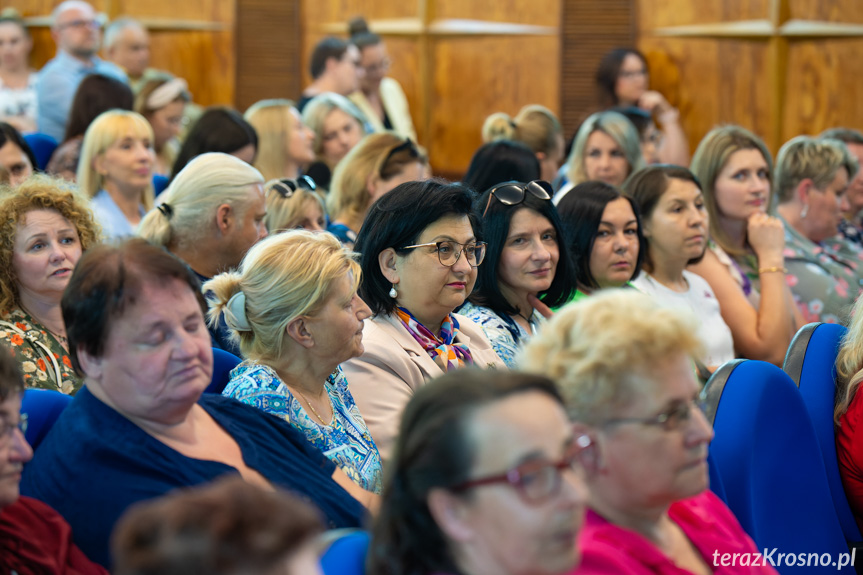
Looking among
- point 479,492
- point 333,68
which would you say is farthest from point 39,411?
point 333,68

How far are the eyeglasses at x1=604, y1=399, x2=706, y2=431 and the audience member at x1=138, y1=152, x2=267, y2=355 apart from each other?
1859 mm

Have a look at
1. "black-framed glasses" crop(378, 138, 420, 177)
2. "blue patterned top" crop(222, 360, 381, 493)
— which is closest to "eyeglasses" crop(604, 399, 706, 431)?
"blue patterned top" crop(222, 360, 381, 493)

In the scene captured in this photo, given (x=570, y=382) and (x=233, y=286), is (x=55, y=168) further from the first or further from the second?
(x=570, y=382)

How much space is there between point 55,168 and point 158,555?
405 cm

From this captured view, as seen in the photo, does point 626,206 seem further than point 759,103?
No

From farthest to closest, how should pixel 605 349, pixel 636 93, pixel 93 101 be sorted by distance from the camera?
pixel 636 93, pixel 93 101, pixel 605 349

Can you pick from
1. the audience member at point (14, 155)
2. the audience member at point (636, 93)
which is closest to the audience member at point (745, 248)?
the audience member at point (636, 93)

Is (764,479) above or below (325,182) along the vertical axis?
below

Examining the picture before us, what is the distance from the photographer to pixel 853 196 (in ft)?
16.6

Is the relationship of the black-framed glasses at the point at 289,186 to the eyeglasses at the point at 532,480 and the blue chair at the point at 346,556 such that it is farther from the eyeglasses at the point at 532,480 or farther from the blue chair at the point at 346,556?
the eyeglasses at the point at 532,480

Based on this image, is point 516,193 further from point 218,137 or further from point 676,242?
point 218,137

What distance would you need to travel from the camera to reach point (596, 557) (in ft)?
4.64

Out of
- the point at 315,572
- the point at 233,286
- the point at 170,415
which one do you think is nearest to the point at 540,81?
the point at 233,286

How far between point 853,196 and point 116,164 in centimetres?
369
